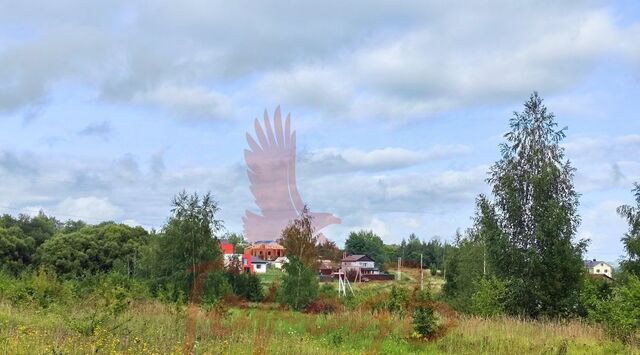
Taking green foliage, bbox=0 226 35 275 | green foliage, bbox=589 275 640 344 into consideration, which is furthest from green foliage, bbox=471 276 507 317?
green foliage, bbox=0 226 35 275

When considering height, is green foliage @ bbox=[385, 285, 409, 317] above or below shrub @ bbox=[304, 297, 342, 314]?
above

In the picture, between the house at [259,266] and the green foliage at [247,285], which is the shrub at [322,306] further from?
the house at [259,266]

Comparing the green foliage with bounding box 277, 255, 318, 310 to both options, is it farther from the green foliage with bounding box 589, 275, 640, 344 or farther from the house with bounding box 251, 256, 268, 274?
the house with bounding box 251, 256, 268, 274

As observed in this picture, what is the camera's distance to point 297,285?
67.3 ft

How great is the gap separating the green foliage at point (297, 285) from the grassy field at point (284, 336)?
11.9ft

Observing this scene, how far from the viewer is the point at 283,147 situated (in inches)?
437

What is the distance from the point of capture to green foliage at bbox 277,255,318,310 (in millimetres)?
20234

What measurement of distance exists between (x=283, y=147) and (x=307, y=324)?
17.9 ft

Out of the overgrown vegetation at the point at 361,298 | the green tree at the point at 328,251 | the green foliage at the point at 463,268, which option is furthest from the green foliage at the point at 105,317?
the green foliage at the point at 463,268

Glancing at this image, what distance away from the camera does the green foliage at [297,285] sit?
20.2 m

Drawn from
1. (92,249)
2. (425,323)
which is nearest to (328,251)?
(425,323)

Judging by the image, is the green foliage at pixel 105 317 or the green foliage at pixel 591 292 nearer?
the green foliage at pixel 105 317

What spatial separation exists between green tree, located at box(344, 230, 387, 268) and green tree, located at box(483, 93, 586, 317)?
44292mm

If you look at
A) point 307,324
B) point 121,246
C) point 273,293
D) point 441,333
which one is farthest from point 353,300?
point 121,246
